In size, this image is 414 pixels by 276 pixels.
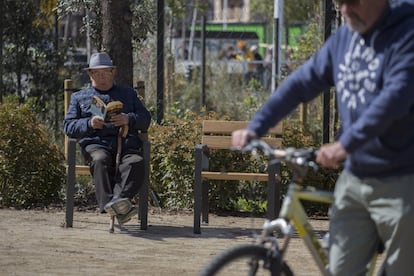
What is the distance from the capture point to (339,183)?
4.63 meters

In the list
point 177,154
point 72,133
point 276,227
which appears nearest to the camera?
point 276,227

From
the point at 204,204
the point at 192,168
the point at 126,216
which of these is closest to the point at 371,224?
the point at 126,216

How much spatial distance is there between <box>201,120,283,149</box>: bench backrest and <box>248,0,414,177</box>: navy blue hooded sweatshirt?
3962mm

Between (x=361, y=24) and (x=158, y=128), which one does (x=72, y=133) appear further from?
(x=361, y=24)

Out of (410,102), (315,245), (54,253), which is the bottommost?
(54,253)

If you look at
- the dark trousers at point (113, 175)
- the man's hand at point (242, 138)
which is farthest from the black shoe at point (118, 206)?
the man's hand at point (242, 138)

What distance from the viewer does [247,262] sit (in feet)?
14.6

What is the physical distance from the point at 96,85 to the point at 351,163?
441 centimetres

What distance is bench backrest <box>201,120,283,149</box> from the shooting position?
8.63 meters

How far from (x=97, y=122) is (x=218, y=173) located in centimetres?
109

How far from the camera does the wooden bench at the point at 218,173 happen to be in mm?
8312

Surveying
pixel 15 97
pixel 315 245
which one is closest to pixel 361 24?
pixel 315 245

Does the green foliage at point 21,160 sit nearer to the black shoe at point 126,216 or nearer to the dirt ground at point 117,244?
the dirt ground at point 117,244

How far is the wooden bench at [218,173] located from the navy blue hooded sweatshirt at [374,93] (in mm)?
3658
